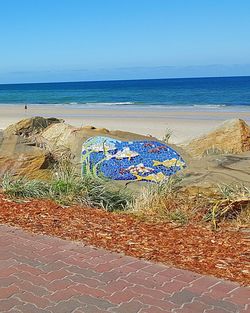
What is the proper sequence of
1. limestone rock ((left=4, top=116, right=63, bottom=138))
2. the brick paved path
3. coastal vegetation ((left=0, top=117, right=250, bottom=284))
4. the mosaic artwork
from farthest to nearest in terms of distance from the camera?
limestone rock ((left=4, top=116, right=63, bottom=138)) < the mosaic artwork < coastal vegetation ((left=0, top=117, right=250, bottom=284)) < the brick paved path

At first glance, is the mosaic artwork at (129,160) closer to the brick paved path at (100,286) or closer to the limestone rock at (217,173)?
the limestone rock at (217,173)

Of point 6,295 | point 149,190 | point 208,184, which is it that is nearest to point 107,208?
point 149,190

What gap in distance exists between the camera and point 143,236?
578 cm

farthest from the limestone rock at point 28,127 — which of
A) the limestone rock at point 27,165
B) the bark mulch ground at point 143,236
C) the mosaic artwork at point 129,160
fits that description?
the bark mulch ground at point 143,236

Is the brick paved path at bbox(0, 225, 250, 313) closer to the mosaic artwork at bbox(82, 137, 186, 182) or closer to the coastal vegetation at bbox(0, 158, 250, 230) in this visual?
the coastal vegetation at bbox(0, 158, 250, 230)

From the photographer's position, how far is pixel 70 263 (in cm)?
479

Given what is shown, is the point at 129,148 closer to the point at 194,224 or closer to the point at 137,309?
the point at 194,224

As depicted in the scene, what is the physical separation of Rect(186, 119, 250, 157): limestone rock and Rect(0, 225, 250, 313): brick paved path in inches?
264

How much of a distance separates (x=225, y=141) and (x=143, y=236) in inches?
Answer: 255

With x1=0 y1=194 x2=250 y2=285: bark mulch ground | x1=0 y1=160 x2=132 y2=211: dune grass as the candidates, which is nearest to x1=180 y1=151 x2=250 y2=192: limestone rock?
x1=0 y1=160 x2=132 y2=211: dune grass

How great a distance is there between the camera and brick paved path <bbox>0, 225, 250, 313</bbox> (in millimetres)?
3867

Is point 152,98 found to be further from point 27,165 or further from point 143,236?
point 143,236

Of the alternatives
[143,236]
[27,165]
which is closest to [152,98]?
[27,165]

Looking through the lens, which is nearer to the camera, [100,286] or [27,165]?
[100,286]
